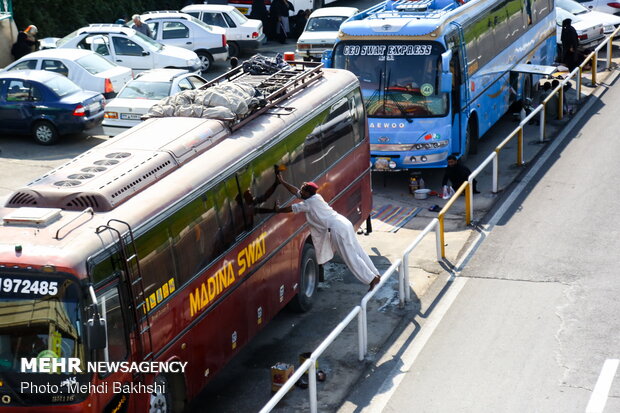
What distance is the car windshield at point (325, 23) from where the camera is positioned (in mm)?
29016

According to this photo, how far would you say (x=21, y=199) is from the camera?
375 inches

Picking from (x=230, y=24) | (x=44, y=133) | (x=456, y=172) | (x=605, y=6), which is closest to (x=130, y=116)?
(x=44, y=133)

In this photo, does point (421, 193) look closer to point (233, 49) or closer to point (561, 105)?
point (561, 105)

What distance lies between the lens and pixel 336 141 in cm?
1419

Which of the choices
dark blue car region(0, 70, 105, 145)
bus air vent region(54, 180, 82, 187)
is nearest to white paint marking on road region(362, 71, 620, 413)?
bus air vent region(54, 180, 82, 187)

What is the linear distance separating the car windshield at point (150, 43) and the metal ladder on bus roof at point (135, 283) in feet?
60.4

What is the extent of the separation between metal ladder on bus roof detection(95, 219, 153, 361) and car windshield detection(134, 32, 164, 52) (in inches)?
725

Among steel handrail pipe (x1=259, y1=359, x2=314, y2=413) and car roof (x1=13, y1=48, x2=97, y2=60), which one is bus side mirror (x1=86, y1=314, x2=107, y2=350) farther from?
car roof (x1=13, y1=48, x2=97, y2=60)

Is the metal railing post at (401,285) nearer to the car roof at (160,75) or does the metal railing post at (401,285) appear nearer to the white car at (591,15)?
the car roof at (160,75)

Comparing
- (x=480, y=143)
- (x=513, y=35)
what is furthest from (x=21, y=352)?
(x=513, y=35)

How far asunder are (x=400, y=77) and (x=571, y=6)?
13.9m

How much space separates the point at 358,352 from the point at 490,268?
3370 mm

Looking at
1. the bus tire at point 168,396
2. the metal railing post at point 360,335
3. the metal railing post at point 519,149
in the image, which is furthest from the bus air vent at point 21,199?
the metal railing post at point 519,149

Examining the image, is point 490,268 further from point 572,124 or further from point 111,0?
point 111,0
